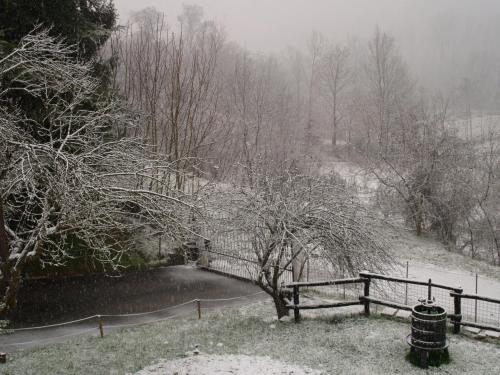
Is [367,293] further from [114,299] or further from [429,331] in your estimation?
[114,299]

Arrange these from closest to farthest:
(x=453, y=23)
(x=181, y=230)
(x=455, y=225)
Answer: (x=181, y=230) < (x=455, y=225) < (x=453, y=23)

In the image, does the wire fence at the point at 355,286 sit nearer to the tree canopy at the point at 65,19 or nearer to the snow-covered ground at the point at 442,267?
the snow-covered ground at the point at 442,267

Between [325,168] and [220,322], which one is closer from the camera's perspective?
[220,322]

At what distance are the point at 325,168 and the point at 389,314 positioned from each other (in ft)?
95.1

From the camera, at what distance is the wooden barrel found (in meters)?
8.88

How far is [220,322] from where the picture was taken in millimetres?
12344

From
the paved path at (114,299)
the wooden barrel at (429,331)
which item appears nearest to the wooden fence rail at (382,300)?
the wooden barrel at (429,331)

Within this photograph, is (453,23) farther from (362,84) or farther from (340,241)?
(340,241)

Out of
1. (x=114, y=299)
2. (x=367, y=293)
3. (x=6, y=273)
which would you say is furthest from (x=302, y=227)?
(x=114, y=299)

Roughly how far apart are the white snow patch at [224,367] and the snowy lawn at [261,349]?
0.04 m

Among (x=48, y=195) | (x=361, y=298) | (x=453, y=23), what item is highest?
(x=453, y=23)

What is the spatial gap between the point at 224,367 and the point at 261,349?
1323 mm

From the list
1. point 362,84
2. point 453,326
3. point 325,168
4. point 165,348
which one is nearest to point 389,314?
point 453,326

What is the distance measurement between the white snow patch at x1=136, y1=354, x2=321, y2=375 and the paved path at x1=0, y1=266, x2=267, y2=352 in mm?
3848
